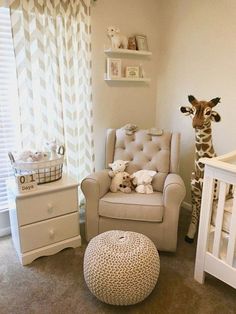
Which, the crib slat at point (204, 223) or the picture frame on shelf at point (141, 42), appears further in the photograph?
the picture frame on shelf at point (141, 42)

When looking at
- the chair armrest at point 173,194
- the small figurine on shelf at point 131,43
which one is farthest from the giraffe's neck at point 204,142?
the small figurine on shelf at point 131,43

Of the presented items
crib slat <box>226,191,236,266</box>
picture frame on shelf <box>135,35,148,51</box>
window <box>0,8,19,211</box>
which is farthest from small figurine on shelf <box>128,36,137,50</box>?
crib slat <box>226,191,236,266</box>

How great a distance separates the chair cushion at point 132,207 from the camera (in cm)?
212

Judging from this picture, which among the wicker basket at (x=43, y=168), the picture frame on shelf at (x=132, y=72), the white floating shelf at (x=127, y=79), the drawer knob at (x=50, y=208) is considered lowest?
the drawer knob at (x=50, y=208)

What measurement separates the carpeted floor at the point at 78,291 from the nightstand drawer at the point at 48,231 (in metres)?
0.14

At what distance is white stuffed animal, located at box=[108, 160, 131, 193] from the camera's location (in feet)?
7.95

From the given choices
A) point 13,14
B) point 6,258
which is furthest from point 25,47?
point 6,258

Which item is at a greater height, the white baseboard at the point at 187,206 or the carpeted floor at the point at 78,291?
the white baseboard at the point at 187,206

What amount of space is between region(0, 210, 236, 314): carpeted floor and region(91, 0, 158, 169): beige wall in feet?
4.07

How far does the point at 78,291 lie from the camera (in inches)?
71.8

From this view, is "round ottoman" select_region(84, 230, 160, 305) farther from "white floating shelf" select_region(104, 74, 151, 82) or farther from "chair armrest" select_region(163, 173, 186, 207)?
"white floating shelf" select_region(104, 74, 151, 82)

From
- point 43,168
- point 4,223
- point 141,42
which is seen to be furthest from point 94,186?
point 141,42

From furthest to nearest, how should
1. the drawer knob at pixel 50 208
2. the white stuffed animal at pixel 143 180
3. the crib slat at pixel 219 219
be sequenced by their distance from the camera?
the white stuffed animal at pixel 143 180
the drawer knob at pixel 50 208
the crib slat at pixel 219 219

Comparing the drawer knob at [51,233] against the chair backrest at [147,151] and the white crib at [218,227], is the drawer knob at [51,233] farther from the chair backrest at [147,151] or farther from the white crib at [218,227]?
the white crib at [218,227]
